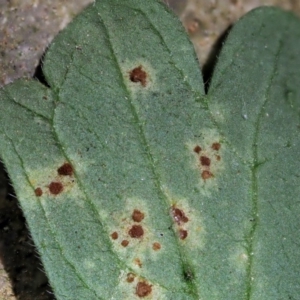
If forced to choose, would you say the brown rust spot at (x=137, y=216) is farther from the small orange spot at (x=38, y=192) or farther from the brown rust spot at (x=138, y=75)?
the brown rust spot at (x=138, y=75)

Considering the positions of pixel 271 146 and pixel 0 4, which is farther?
pixel 0 4

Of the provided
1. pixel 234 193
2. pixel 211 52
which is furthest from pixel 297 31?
pixel 234 193

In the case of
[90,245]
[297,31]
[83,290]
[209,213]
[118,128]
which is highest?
[297,31]

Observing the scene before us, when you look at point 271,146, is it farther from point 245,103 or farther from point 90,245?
point 90,245

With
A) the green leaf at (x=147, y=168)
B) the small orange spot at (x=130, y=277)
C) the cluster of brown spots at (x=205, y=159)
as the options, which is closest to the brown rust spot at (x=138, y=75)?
the green leaf at (x=147, y=168)

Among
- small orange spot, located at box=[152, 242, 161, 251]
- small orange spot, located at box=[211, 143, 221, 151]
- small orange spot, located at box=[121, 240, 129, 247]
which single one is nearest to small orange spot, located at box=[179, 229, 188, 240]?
small orange spot, located at box=[152, 242, 161, 251]

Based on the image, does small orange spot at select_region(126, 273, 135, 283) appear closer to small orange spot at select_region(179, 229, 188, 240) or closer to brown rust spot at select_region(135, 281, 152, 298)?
brown rust spot at select_region(135, 281, 152, 298)
